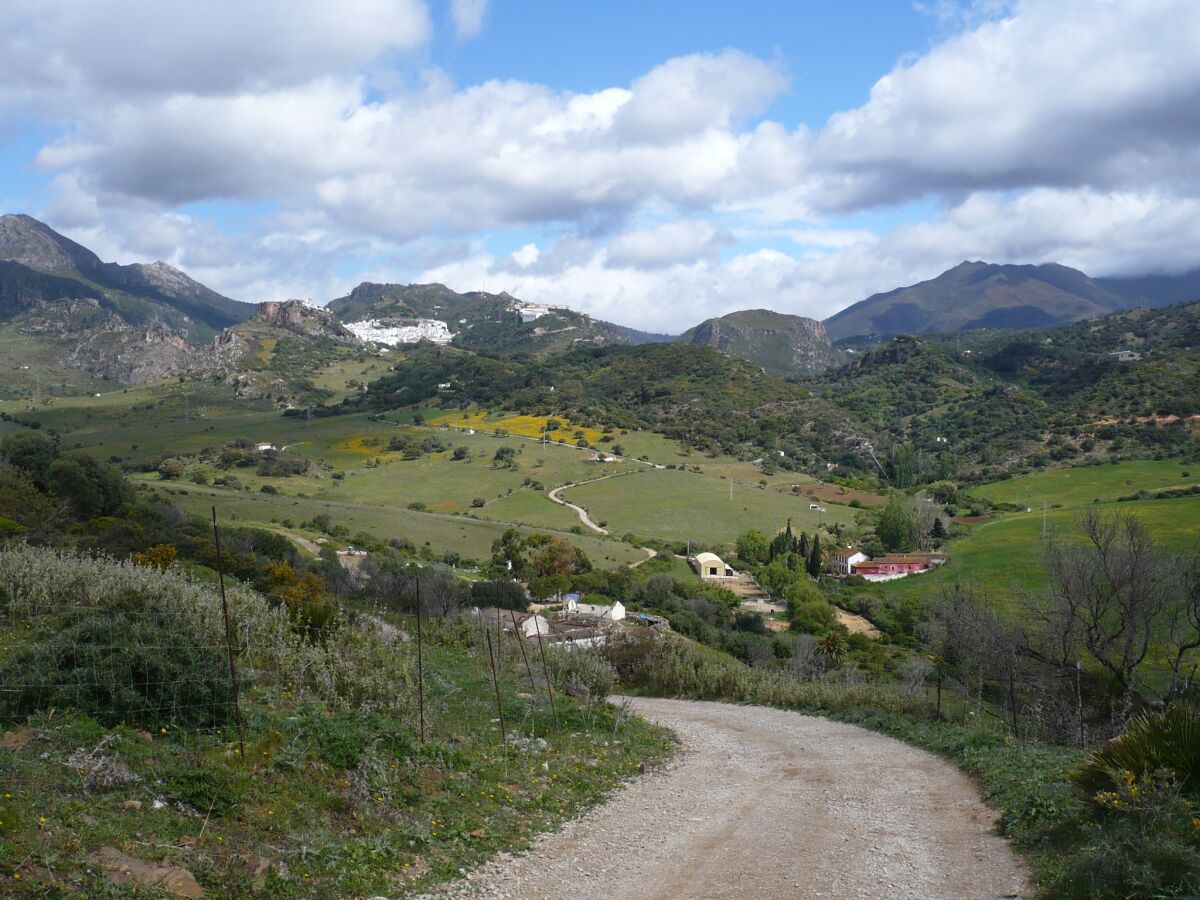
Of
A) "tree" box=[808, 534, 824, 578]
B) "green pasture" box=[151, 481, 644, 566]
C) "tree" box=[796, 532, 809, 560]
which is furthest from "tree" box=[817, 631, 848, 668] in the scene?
"tree" box=[796, 532, 809, 560]

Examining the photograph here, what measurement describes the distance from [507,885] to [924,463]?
12113 cm

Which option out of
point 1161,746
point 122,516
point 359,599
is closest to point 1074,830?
point 1161,746

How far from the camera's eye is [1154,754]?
760cm

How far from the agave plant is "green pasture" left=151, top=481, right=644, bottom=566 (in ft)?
162

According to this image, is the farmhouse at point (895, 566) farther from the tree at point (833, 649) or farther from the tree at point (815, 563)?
the tree at point (833, 649)

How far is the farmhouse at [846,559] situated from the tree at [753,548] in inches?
229

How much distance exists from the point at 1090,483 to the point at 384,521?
2881 inches

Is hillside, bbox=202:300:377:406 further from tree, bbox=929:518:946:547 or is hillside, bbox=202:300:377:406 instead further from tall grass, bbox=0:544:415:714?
tall grass, bbox=0:544:415:714

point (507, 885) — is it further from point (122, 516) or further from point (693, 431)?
point (693, 431)

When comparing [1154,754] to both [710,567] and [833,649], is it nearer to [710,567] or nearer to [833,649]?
[833,649]

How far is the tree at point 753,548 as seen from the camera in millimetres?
72562

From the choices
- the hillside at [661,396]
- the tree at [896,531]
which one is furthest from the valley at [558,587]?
the hillside at [661,396]

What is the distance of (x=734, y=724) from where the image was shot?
17.1 meters

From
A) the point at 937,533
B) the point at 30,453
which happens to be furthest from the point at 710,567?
the point at 30,453
